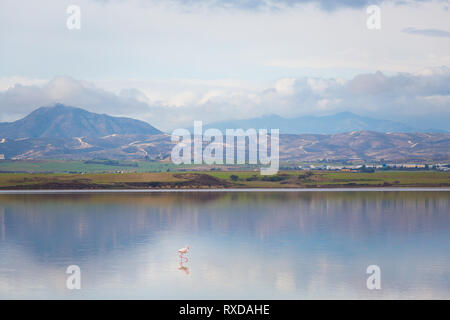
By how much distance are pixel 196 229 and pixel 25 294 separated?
63.4 ft

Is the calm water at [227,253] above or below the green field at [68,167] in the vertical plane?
above

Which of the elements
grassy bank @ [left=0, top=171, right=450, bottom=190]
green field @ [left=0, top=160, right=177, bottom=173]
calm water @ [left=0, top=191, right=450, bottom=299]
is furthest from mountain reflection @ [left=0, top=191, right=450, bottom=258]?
green field @ [left=0, top=160, right=177, bottom=173]

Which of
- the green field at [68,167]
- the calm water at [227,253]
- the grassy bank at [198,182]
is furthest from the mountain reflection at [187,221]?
the green field at [68,167]

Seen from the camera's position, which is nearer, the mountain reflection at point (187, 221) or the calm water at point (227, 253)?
the calm water at point (227, 253)

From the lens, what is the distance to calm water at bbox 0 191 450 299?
22.3 meters

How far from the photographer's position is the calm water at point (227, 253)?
22.3m

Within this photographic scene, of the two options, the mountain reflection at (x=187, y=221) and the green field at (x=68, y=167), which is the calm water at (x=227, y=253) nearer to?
the mountain reflection at (x=187, y=221)

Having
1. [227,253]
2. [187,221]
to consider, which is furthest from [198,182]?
[227,253]

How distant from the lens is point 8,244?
33312 millimetres

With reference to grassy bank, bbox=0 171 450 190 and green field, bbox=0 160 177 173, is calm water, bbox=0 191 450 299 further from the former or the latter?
green field, bbox=0 160 177 173

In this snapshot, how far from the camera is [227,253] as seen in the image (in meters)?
30.0

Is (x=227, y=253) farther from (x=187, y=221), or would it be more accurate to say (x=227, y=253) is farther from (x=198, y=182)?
(x=198, y=182)
